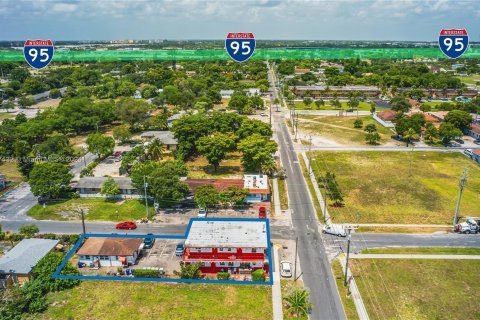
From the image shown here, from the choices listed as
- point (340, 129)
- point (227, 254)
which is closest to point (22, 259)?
point (227, 254)

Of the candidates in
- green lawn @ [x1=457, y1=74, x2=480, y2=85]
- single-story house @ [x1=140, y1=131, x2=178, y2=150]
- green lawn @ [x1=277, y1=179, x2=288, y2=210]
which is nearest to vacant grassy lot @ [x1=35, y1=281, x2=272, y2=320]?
green lawn @ [x1=277, y1=179, x2=288, y2=210]

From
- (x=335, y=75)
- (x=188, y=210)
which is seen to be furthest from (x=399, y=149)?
(x=335, y=75)

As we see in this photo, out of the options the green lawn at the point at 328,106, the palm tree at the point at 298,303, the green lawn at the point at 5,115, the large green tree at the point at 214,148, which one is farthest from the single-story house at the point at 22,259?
the green lawn at the point at 328,106

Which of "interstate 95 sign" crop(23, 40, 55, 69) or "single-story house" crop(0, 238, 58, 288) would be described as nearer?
"interstate 95 sign" crop(23, 40, 55, 69)

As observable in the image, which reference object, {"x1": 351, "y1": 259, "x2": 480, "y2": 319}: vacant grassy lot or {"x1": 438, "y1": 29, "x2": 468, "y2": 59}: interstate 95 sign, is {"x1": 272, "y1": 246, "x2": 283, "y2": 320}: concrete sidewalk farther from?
{"x1": 438, "y1": 29, "x2": 468, "y2": 59}: interstate 95 sign

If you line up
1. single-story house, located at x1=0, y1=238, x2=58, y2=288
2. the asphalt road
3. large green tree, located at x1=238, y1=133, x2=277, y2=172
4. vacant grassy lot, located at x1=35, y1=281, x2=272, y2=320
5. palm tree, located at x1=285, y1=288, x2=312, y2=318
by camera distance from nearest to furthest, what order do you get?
palm tree, located at x1=285, y1=288, x2=312, y2=318
vacant grassy lot, located at x1=35, y1=281, x2=272, y2=320
the asphalt road
single-story house, located at x1=0, y1=238, x2=58, y2=288
large green tree, located at x1=238, y1=133, x2=277, y2=172

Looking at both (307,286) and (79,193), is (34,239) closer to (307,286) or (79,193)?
(79,193)

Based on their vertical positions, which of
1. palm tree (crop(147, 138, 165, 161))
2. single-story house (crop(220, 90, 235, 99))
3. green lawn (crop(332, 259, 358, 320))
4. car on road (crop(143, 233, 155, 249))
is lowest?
green lawn (crop(332, 259, 358, 320))
